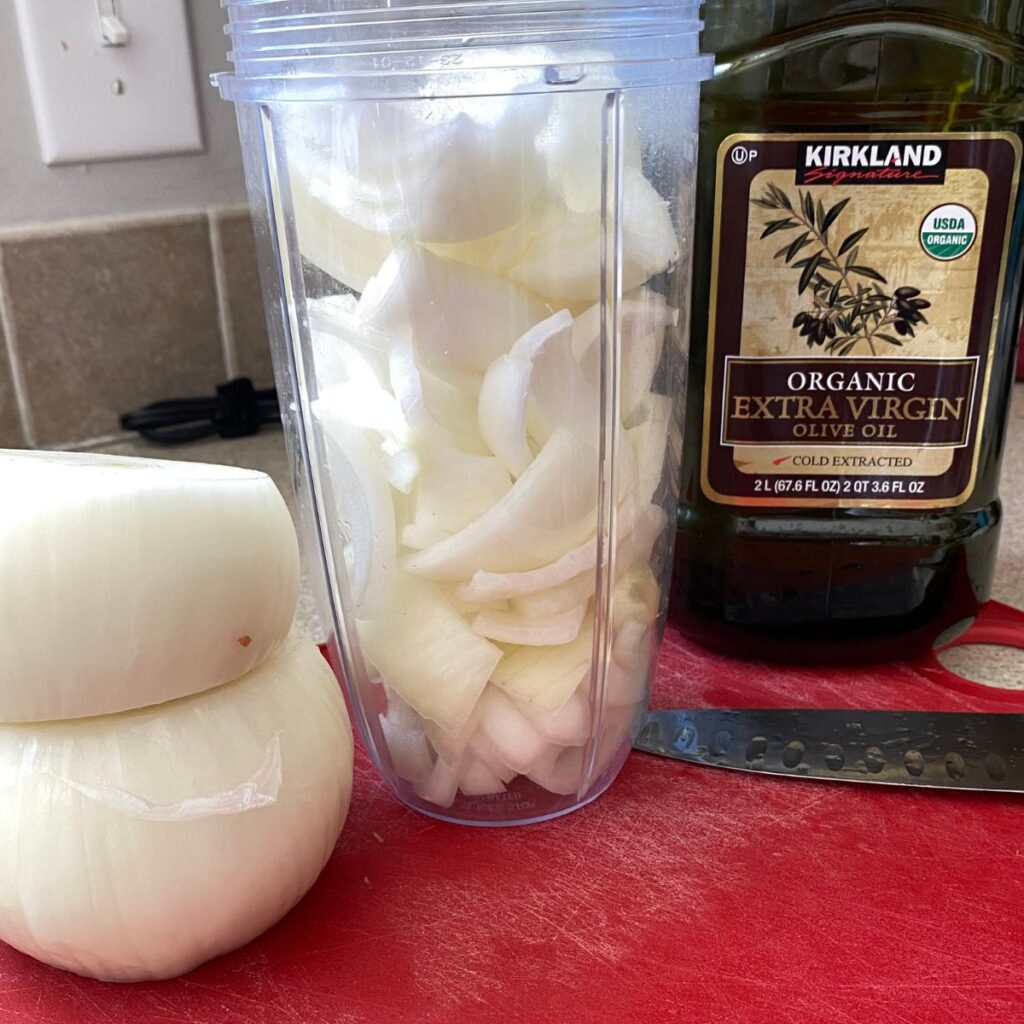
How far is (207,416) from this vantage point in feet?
2.96

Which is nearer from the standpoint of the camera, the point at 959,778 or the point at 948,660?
the point at 959,778

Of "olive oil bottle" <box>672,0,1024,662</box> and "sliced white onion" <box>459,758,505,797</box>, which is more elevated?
"olive oil bottle" <box>672,0,1024,662</box>

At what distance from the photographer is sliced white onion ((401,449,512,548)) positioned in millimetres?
394

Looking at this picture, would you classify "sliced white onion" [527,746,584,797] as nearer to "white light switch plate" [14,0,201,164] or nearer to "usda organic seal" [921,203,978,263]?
"usda organic seal" [921,203,978,263]

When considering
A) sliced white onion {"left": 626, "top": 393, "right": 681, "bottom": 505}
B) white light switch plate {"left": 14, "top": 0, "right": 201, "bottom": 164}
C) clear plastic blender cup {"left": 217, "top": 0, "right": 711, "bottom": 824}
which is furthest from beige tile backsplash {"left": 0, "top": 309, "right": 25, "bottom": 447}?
sliced white onion {"left": 626, "top": 393, "right": 681, "bottom": 505}

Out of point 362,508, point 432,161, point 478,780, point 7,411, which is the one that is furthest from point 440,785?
point 7,411

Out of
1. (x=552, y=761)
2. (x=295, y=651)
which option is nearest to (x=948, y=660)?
(x=552, y=761)

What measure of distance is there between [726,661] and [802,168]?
0.24 metres

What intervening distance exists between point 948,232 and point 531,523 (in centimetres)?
25

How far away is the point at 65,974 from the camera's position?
14.4 inches

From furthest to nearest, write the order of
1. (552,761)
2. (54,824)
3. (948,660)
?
(948,660)
(552,761)
(54,824)

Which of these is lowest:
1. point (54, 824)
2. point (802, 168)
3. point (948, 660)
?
point (948, 660)

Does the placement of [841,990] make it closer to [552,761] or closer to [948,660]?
[552,761]

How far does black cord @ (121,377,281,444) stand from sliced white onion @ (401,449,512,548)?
50 centimetres
